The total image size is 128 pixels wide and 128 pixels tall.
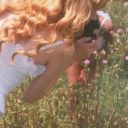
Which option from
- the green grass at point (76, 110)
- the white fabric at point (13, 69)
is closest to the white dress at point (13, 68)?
the white fabric at point (13, 69)

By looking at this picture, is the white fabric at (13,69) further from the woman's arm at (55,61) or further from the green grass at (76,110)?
the green grass at (76,110)

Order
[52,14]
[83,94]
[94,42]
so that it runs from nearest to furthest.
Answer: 1. [52,14]
2. [94,42]
3. [83,94]

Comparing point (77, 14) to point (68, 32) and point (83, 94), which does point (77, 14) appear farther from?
point (83, 94)

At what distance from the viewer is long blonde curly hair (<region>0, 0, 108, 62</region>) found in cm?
309

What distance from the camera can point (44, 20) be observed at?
309cm

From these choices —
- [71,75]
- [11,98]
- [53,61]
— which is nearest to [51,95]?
[11,98]

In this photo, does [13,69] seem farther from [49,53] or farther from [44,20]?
[44,20]

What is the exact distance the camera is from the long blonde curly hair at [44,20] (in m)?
3.09

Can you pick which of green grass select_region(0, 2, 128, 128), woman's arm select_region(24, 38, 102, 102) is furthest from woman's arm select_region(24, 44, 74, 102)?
green grass select_region(0, 2, 128, 128)

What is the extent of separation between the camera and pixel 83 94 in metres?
4.02

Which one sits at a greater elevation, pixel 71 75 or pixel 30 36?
pixel 30 36

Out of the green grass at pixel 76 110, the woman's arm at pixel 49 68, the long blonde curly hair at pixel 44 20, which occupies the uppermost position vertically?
the long blonde curly hair at pixel 44 20

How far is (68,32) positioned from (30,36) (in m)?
0.19

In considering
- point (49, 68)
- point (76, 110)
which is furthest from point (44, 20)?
point (76, 110)
